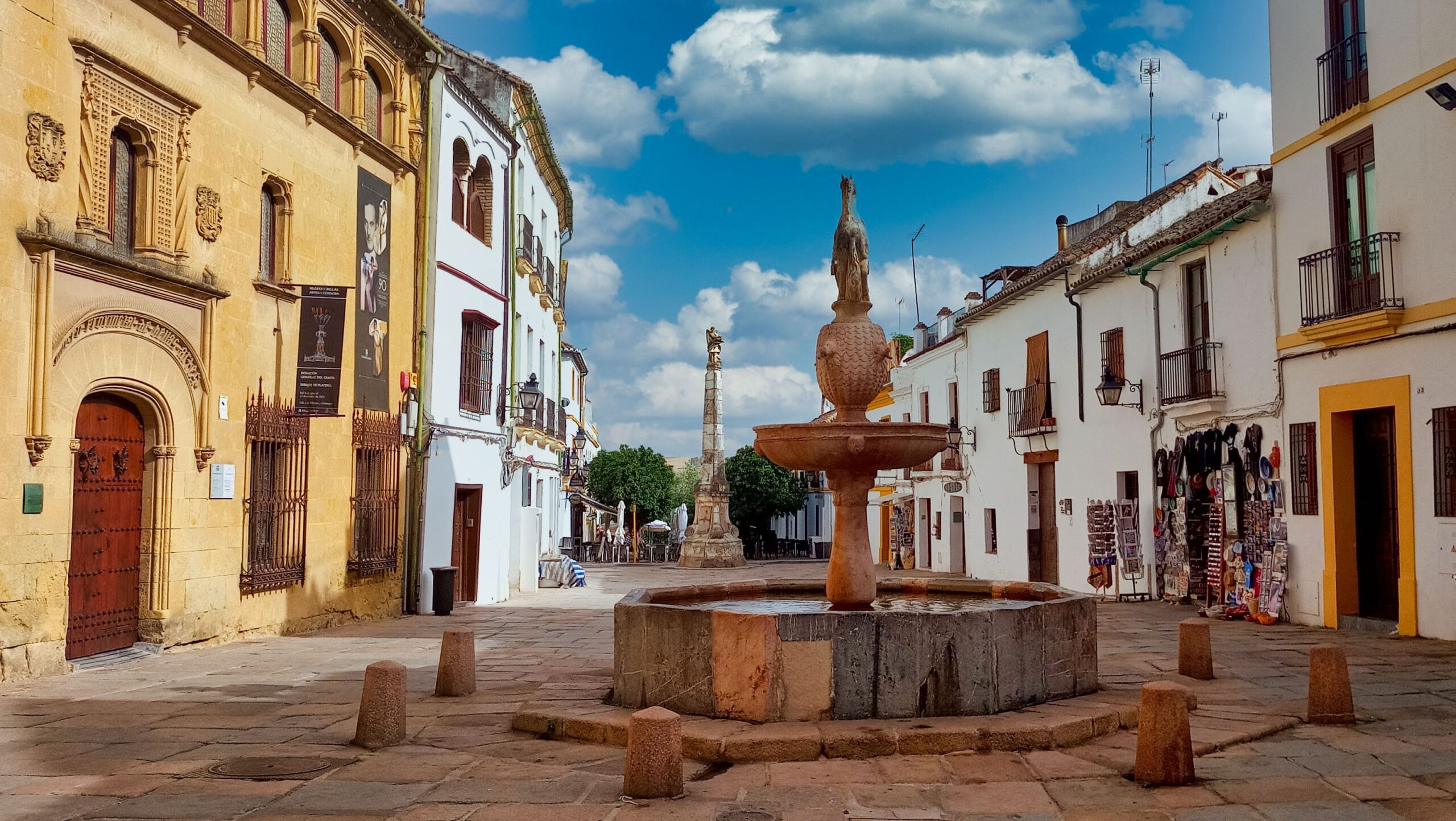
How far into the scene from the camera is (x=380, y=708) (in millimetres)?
7129

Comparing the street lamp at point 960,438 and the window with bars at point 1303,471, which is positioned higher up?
the street lamp at point 960,438

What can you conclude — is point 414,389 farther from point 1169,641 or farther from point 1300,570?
point 1300,570

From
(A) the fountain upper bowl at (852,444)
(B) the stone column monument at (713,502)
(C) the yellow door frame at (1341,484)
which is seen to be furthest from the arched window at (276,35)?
(B) the stone column monument at (713,502)

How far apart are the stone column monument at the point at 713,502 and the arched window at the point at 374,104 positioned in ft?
64.3

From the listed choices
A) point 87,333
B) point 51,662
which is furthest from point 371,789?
point 87,333

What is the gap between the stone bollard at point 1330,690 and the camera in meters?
7.53

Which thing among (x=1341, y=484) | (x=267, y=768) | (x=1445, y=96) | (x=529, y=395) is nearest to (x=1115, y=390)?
(x=1341, y=484)

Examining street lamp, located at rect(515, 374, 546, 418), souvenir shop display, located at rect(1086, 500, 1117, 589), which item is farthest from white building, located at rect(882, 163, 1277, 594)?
street lamp, located at rect(515, 374, 546, 418)

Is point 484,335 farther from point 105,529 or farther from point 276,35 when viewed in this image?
point 105,529

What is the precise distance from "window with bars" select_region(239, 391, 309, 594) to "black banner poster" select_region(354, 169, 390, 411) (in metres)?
1.66

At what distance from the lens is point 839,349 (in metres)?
8.91

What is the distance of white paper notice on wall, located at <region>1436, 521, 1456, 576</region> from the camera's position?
11.7m

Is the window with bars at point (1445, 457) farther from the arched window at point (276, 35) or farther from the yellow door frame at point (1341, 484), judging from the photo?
the arched window at point (276, 35)

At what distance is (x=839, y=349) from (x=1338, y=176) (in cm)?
869
